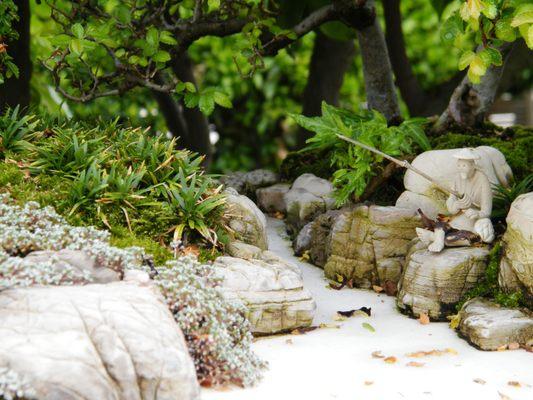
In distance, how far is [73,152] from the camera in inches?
277

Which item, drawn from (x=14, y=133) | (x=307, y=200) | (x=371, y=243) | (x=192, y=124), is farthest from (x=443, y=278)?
(x=192, y=124)

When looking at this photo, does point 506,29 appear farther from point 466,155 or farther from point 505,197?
point 505,197

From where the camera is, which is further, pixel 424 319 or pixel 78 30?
pixel 78 30

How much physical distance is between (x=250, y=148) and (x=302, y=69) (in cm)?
175

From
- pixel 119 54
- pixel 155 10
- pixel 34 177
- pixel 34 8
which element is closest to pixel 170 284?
pixel 34 177

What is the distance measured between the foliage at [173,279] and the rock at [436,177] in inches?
97.2

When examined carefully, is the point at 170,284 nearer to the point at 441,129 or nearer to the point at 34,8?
the point at 441,129

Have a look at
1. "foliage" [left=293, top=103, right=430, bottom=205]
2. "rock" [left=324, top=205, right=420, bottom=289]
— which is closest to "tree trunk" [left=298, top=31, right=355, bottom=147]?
"foliage" [left=293, top=103, right=430, bottom=205]

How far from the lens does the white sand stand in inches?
208

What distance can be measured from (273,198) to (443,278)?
333 cm

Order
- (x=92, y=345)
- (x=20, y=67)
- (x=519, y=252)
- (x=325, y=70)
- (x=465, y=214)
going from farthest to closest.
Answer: (x=325, y=70) < (x=20, y=67) < (x=465, y=214) < (x=519, y=252) < (x=92, y=345)

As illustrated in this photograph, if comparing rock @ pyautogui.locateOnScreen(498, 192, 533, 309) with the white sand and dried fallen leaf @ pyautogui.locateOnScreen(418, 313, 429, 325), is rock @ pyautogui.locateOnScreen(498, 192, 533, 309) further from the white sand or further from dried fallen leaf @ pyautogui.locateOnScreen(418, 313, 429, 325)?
dried fallen leaf @ pyautogui.locateOnScreen(418, 313, 429, 325)

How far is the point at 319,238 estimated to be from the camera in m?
7.88

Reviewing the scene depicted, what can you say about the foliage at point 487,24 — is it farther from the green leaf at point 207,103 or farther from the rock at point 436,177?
the green leaf at point 207,103
